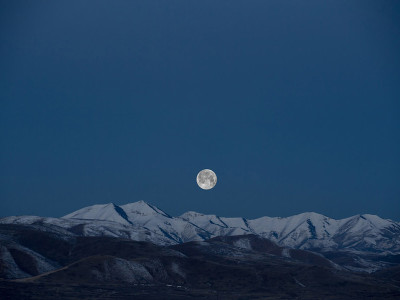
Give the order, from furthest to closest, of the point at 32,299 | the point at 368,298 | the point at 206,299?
the point at 368,298 → the point at 206,299 → the point at 32,299

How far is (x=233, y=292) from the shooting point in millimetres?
194750

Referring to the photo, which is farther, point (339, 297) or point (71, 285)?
point (339, 297)

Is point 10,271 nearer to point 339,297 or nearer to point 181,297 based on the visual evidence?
point 181,297

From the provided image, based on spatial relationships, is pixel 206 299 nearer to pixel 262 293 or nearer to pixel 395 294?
pixel 262 293

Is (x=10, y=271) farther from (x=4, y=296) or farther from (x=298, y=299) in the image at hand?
(x=298, y=299)

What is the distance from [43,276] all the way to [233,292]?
71240mm

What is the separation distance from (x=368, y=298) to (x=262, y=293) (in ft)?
128

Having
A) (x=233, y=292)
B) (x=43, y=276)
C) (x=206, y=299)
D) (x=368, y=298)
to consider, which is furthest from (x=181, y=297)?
(x=368, y=298)

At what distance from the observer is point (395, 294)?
200m

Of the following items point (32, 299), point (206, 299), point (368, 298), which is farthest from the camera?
point (368, 298)

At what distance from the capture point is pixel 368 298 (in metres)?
191

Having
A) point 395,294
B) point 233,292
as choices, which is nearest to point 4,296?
point 233,292

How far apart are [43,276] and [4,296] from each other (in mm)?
37894

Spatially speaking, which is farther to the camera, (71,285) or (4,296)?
(71,285)
